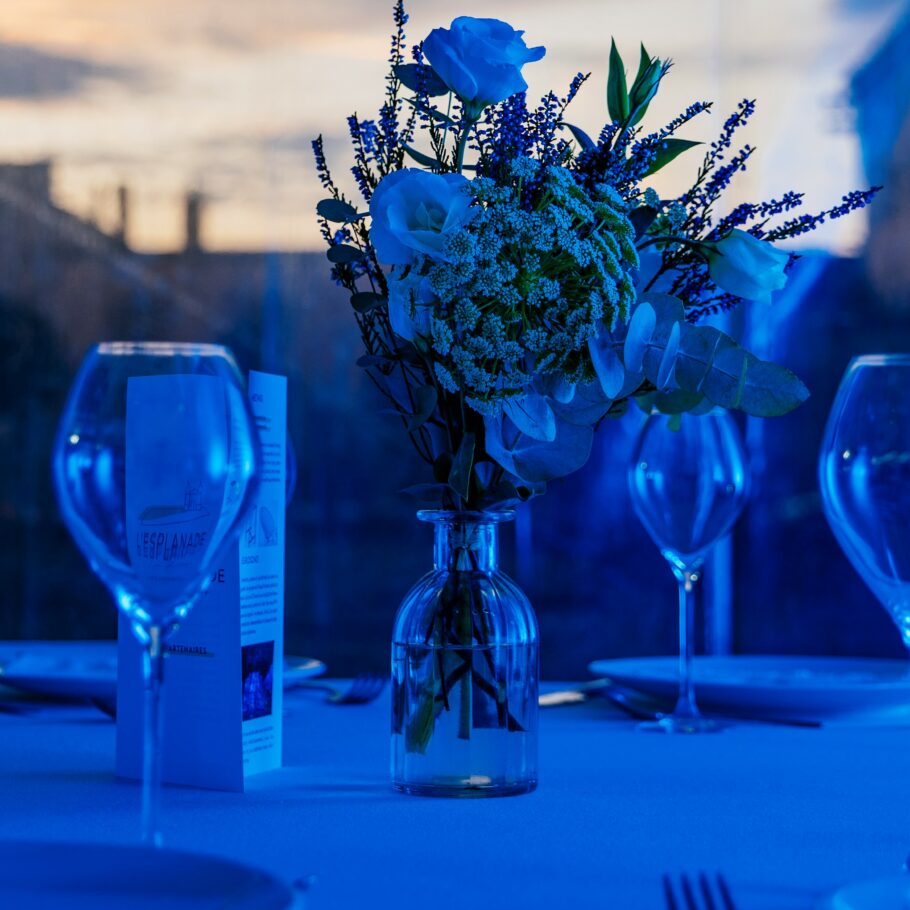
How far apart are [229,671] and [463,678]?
0.14 metres

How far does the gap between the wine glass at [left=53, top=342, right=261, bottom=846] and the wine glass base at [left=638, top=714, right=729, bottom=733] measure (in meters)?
0.56

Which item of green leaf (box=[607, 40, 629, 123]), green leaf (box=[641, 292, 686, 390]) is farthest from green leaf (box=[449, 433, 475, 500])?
green leaf (box=[607, 40, 629, 123])

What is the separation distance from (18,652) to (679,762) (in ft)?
2.32

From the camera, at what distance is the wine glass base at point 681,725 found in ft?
3.52

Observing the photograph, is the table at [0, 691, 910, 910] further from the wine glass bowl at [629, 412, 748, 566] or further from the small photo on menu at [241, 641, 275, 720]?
the wine glass bowl at [629, 412, 748, 566]

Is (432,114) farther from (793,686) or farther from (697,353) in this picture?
(793,686)

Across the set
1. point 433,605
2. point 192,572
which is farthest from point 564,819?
point 192,572

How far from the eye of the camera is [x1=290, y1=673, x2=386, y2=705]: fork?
123 cm

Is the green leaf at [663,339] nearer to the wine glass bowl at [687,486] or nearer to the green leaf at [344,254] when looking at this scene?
the green leaf at [344,254]

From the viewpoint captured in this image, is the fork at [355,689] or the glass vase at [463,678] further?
the fork at [355,689]

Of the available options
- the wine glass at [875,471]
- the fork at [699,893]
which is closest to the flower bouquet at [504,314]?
the wine glass at [875,471]

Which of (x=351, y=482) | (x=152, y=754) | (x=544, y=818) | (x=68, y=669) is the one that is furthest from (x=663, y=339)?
(x=351, y=482)

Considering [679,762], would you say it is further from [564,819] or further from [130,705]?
[130,705]

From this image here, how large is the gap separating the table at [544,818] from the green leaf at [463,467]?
0.17m
